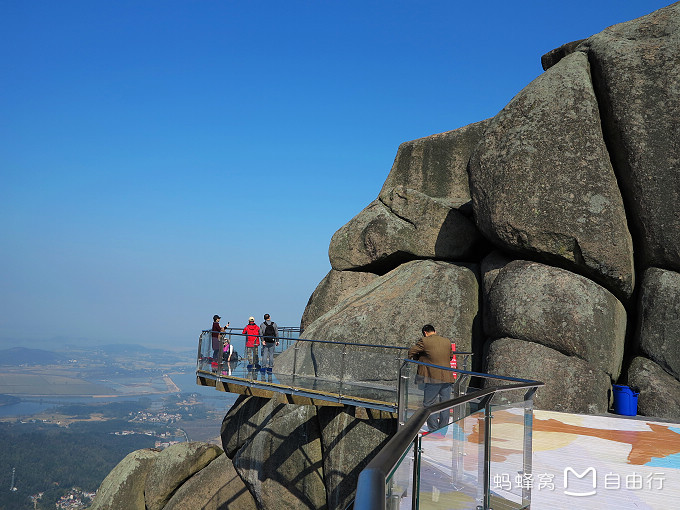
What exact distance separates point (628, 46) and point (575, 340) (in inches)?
354

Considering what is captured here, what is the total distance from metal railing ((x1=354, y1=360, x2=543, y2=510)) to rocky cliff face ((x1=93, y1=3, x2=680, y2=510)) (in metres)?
7.88

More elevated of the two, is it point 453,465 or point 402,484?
point 402,484

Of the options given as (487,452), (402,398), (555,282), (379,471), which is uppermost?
(555,282)

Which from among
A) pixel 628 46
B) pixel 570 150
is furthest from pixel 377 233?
pixel 628 46

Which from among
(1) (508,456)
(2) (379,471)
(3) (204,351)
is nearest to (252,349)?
(3) (204,351)

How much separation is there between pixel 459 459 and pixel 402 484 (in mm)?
2110

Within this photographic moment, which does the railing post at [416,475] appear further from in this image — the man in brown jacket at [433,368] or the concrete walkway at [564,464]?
the man in brown jacket at [433,368]

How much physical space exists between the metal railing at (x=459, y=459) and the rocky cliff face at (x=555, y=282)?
7878 mm

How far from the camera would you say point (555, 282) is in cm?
1630

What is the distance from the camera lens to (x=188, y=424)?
199 m

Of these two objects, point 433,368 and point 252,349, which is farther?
point 252,349

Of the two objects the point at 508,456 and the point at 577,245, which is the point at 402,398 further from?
the point at 577,245

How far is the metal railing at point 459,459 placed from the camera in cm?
268

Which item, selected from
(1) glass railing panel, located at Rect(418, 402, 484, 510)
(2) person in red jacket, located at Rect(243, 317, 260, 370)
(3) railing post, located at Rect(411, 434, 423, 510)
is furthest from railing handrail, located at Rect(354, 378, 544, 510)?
(2) person in red jacket, located at Rect(243, 317, 260, 370)
